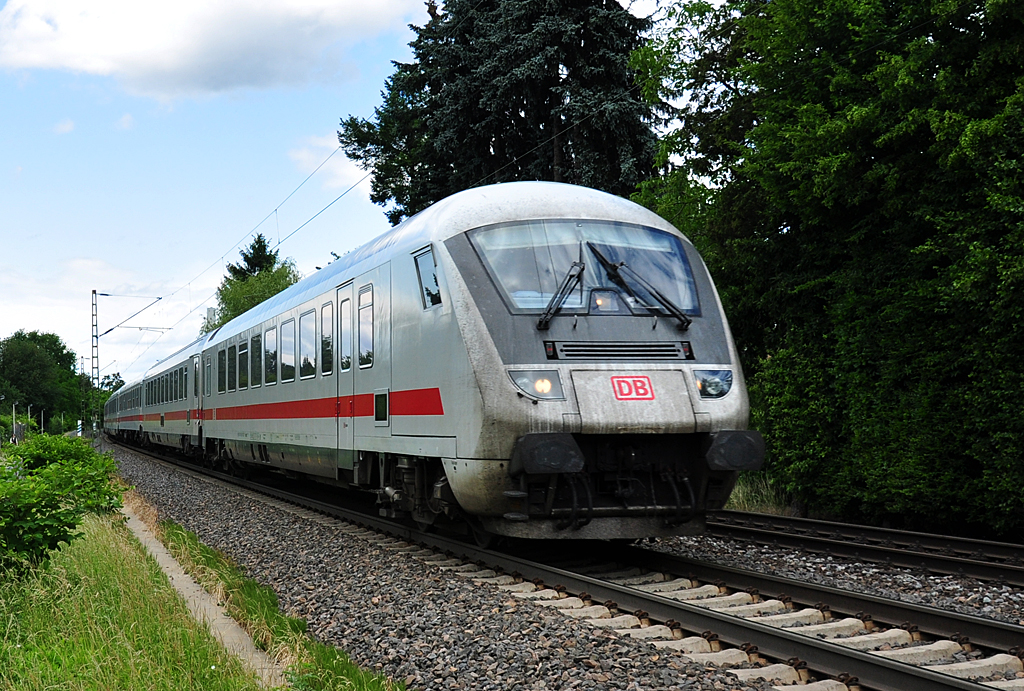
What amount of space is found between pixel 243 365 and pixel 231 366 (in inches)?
49.4

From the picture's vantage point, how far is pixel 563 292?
7.67m

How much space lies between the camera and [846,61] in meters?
10.7

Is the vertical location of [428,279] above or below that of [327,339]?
above

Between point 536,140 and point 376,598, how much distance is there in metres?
19.5

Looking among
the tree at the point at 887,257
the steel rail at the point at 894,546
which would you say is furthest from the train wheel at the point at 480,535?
the tree at the point at 887,257

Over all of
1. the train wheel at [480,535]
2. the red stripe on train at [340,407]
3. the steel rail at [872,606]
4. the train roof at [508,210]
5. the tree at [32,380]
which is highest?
the tree at [32,380]

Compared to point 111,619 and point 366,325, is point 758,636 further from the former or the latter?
point 366,325

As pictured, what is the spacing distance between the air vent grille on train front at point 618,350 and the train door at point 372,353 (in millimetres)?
2478

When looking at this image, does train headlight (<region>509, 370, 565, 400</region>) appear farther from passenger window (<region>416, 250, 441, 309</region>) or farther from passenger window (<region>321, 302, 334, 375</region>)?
passenger window (<region>321, 302, 334, 375</region>)

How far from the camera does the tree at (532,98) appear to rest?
22578 mm

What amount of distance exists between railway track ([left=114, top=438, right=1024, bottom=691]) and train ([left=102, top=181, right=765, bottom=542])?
40cm

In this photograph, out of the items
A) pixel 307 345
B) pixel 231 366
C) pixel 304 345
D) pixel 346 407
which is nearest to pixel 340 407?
pixel 346 407

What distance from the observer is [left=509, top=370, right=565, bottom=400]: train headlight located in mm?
7207

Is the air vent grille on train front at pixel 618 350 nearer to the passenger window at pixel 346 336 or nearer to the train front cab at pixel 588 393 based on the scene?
the train front cab at pixel 588 393
